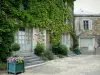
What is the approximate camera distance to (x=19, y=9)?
1700 centimetres

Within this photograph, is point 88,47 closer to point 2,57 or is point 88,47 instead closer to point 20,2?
point 20,2

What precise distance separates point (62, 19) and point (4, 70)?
41.8ft

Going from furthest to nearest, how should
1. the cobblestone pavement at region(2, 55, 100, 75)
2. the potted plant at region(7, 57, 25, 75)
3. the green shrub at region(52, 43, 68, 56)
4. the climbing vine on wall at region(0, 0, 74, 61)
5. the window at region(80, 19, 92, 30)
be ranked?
the window at region(80, 19, 92, 30), the green shrub at region(52, 43, 68, 56), the climbing vine on wall at region(0, 0, 74, 61), the cobblestone pavement at region(2, 55, 100, 75), the potted plant at region(7, 57, 25, 75)

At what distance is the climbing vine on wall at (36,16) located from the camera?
14758mm

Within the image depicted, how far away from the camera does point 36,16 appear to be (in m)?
18.8

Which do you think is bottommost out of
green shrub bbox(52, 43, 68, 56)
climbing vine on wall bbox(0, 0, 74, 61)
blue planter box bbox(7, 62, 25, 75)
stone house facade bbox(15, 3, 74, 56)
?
blue planter box bbox(7, 62, 25, 75)

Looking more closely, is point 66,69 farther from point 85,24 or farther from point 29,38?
point 85,24

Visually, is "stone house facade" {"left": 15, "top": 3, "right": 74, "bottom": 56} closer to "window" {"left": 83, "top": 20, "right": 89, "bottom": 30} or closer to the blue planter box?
the blue planter box

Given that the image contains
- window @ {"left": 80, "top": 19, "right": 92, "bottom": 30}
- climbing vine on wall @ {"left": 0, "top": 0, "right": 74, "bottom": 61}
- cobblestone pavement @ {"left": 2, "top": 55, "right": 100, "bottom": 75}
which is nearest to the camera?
cobblestone pavement @ {"left": 2, "top": 55, "right": 100, "bottom": 75}

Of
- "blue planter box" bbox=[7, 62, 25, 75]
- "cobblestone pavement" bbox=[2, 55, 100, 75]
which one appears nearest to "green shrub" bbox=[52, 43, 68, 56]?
"cobblestone pavement" bbox=[2, 55, 100, 75]

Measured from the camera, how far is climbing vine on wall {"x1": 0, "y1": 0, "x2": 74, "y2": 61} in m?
14.8

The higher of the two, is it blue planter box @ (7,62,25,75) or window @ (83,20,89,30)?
window @ (83,20,89,30)

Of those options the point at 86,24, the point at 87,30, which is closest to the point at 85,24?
the point at 86,24

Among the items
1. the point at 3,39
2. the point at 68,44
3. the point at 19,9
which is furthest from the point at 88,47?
the point at 3,39
